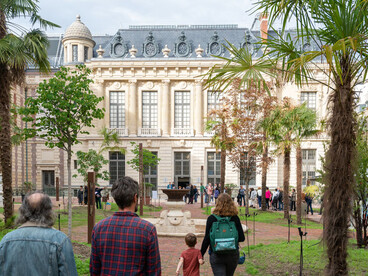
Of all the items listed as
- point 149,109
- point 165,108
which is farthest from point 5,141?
point 149,109

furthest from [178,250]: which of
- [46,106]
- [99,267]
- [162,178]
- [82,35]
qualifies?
[82,35]

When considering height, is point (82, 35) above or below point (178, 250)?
above

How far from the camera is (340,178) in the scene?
18.5 feet

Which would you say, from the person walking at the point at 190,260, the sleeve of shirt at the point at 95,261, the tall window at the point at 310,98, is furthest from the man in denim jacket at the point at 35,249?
the tall window at the point at 310,98

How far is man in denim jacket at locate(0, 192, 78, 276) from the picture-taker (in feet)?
9.45

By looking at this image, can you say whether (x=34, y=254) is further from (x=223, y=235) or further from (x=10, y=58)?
(x=10, y=58)

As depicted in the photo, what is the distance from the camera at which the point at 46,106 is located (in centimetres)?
1116

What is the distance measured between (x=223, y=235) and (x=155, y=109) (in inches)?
1442

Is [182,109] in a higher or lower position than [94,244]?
higher

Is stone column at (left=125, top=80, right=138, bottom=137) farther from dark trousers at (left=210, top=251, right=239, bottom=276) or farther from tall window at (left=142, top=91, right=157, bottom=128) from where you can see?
dark trousers at (left=210, top=251, right=239, bottom=276)

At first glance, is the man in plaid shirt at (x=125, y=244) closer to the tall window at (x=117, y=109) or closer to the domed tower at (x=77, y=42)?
the tall window at (x=117, y=109)

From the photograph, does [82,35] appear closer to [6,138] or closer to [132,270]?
[6,138]

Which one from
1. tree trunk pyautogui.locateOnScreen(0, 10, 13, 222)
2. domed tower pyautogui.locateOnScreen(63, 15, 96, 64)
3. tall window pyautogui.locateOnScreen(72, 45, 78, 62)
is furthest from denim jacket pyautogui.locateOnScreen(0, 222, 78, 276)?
tall window pyautogui.locateOnScreen(72, 45, 78, 62)

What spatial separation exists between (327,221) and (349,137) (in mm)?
1277
